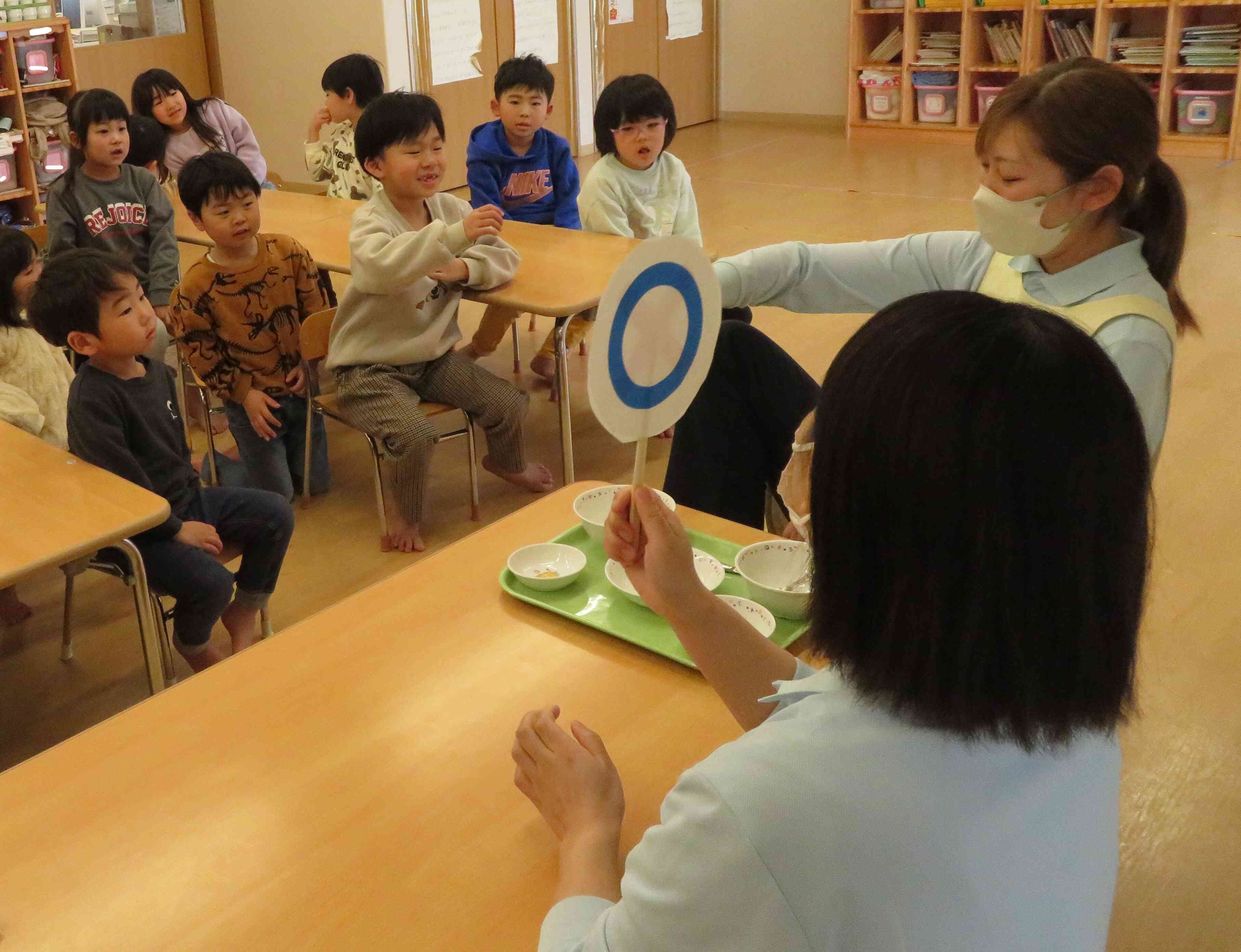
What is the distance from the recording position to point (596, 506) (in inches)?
66.2

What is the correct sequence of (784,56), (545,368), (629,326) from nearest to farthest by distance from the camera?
(629,326)
(545,368)
(784,56)

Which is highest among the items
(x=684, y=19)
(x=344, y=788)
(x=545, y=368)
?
(x=684, y=19)

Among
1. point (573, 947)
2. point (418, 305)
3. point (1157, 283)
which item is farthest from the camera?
point (418, 305)

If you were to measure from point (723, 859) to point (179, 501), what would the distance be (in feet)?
6.00

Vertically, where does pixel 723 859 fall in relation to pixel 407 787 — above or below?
above

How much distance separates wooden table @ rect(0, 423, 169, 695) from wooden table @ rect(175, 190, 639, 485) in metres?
1.14

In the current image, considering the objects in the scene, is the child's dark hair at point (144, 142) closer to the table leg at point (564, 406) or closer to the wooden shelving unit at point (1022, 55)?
the table leg at point (564, 406)

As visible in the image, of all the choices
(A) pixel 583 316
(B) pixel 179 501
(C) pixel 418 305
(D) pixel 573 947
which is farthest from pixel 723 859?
(A) pixel 583 316

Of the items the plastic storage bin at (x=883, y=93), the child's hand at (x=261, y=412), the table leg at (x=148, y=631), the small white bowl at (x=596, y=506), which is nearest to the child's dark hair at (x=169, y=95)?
the child's hand at (x=261, y=412)

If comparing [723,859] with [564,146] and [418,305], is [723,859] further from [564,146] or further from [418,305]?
[564,146]

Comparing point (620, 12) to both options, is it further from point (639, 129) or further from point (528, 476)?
point (528, 476)

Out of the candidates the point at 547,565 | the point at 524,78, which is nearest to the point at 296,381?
the point at 524,78

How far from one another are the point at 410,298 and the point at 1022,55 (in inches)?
226

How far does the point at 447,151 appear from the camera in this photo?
6.70 metres
